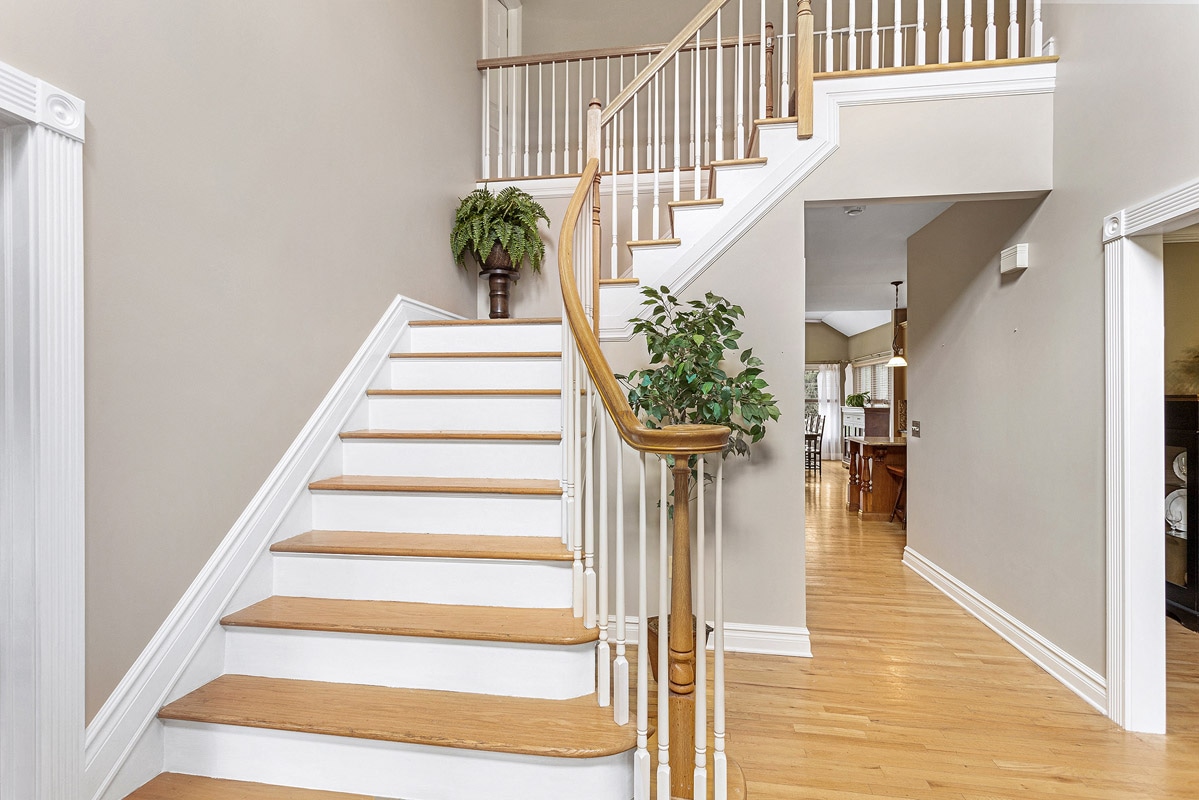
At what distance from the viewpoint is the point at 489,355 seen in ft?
9.05

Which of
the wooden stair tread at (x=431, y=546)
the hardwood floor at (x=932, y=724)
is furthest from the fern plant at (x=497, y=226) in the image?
the hardwood floor at (x=932, y=724)

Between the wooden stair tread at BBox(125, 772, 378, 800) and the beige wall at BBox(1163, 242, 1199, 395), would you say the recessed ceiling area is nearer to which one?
the beige wall at BBox(1163, 242, 1199, 395)

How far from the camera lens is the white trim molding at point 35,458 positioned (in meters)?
1.32

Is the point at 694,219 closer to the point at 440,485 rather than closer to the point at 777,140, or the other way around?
the point at 777,140

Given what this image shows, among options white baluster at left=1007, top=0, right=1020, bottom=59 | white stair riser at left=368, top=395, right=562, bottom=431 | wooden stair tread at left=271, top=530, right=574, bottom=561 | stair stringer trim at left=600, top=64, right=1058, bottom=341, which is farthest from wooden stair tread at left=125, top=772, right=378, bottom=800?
white baluster at left=1007, top=0, right=1020, bottom=59

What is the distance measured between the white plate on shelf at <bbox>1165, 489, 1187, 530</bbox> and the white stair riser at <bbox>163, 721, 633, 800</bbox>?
355cm

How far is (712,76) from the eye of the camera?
4.77 meters

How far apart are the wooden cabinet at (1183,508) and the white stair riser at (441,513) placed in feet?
11.0

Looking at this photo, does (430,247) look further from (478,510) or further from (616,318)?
(478,510)

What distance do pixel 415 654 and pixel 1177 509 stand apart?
13.3 feet

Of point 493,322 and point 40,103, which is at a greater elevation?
point 40,103

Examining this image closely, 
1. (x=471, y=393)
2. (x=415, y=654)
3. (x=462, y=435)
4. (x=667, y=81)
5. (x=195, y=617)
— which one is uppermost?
(x=667, y=81)

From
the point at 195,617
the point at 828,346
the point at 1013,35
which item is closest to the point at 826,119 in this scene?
the point at 1013,35

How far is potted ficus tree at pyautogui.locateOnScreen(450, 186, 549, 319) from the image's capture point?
3.54 m
